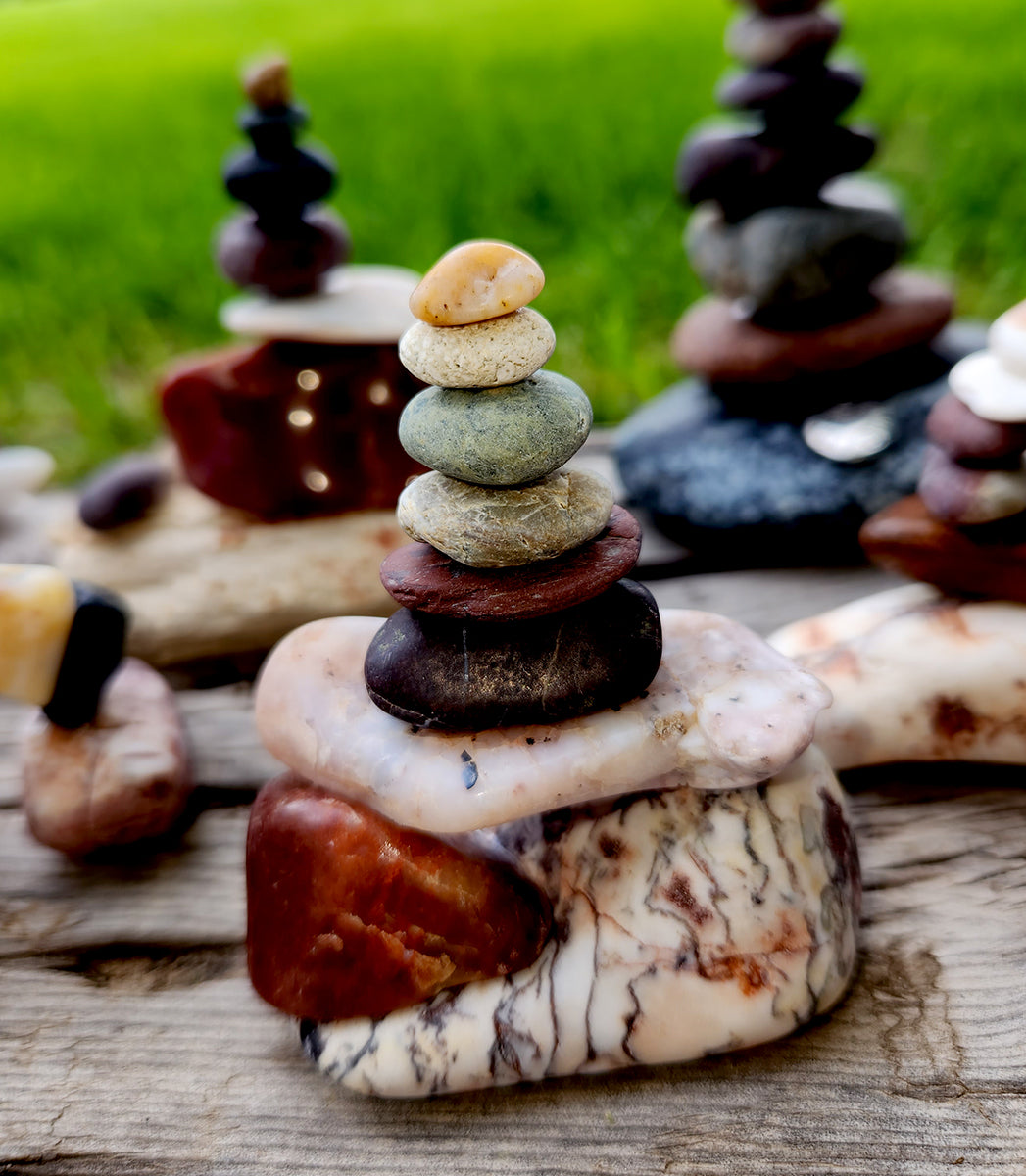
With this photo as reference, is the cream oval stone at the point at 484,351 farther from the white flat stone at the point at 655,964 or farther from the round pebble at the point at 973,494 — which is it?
the round pebble at the point at 973,494

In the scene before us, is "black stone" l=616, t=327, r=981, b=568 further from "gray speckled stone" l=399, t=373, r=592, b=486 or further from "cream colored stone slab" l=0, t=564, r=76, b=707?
"cream colored stone slab" l=0, t=564, r=76, b=707

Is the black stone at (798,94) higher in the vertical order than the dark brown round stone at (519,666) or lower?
higher

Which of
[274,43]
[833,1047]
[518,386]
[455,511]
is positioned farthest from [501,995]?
[274,43]

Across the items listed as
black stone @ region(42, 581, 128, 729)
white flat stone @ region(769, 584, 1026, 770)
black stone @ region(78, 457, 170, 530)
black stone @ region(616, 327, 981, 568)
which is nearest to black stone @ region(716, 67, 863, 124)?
black stone @ region(616, 327, 981, 568)

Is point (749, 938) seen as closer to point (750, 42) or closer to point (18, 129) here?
point (750, 42)

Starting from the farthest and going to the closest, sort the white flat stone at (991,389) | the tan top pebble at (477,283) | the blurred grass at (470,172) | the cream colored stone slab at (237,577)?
the blurred grass at (470,172)
the cream colored stone slab at (237,577)
the white flat stone at (991,389)
the tan top pebble at (477,283)

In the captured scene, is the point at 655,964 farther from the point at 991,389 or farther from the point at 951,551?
the point at 991,389

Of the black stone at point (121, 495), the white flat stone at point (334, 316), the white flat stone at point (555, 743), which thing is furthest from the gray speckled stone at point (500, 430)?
the black stone at point (121, 495)

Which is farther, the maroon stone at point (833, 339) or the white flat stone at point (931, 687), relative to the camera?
the maroon stone at point (833, 339)
